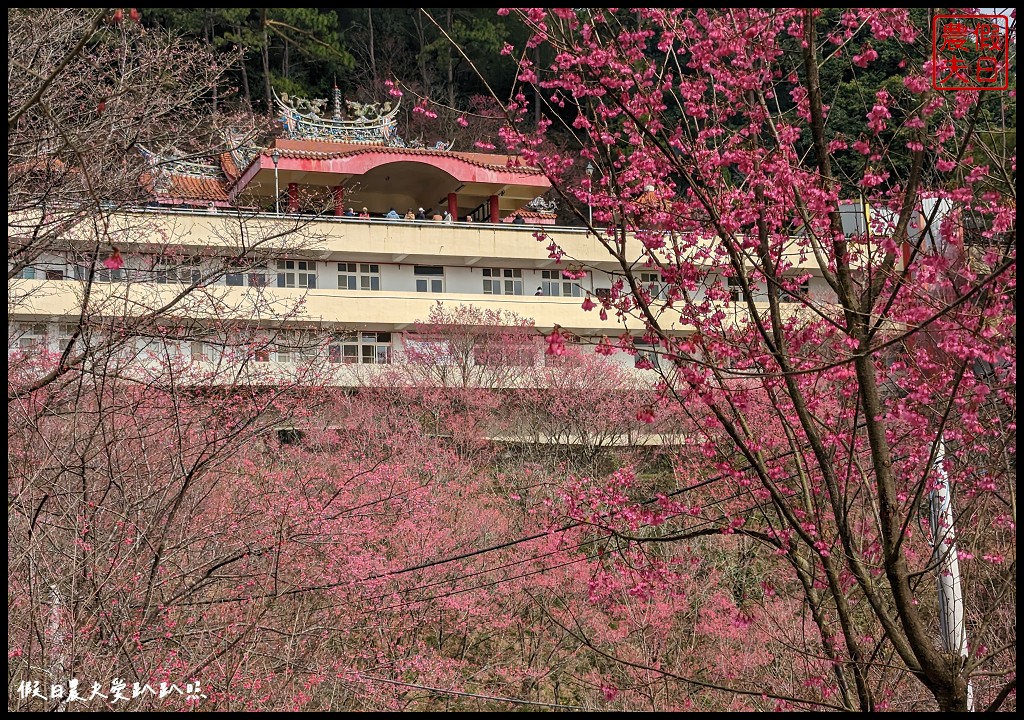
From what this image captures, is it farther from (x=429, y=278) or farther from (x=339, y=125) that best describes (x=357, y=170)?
(x=429, y=278)

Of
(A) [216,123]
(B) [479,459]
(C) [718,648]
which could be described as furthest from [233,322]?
(B) [479,459]

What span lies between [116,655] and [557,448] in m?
20.7

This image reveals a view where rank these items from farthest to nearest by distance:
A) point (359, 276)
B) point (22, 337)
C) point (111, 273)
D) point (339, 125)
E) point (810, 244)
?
point (339, 125), point (359, 276), point (22, 337), point (111, 273), point (810, 244)

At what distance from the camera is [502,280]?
3575 centimetres

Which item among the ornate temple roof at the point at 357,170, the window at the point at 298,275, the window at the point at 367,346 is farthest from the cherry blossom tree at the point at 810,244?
the window at the point at 298,275

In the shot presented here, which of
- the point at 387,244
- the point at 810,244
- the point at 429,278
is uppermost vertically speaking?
the point at 810,244

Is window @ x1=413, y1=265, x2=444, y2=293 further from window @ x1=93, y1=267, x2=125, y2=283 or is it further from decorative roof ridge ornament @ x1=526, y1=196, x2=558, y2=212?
window @ x1=93, y1=267, x2=125, y2=283

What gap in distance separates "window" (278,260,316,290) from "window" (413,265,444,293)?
3388 millimetres

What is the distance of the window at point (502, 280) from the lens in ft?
117

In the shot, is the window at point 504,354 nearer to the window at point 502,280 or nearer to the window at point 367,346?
the window at point 367,346

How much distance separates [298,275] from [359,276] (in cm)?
194

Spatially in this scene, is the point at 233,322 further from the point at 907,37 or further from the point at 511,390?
the point at 511,390

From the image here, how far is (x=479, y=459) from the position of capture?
2609cm

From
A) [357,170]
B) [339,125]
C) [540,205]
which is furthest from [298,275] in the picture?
[540,205]
